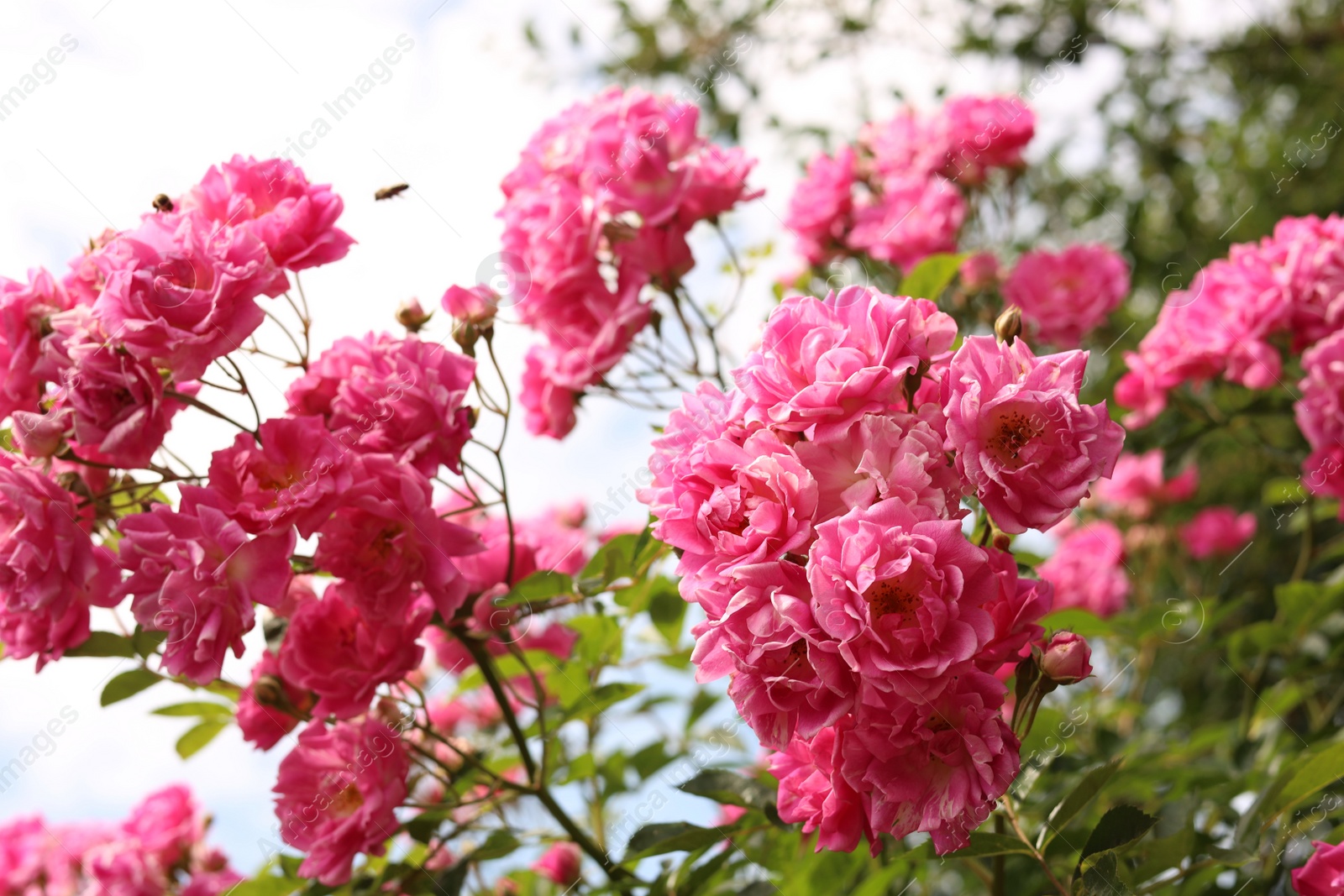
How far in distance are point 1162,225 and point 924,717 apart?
178 inches

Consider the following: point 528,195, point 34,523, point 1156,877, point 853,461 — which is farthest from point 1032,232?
point 34,523

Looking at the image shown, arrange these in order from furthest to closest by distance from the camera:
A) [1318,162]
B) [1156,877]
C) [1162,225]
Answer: [1162,225]
[1318,162]
[1156,877]

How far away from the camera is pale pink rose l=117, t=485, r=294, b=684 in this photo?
1.22 m

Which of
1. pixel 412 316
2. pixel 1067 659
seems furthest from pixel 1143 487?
pixel 412 316

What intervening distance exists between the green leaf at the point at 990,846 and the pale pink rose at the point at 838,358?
51 centimetres

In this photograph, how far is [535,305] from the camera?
182 cm

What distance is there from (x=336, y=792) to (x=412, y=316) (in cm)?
71

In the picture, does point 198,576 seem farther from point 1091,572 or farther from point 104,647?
point 1091,572

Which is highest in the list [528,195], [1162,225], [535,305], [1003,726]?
[528,195]

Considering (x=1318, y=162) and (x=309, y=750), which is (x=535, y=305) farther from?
(x=1318, y=162)

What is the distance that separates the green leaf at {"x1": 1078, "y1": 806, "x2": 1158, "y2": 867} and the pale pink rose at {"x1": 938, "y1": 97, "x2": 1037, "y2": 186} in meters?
2.01

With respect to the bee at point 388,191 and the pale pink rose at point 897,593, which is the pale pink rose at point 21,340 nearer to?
the bee at point 388,191

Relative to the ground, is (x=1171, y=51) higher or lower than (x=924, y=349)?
lower

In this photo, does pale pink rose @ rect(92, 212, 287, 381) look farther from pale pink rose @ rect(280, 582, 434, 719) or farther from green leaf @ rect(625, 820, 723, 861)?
green leaf @ rect(625, 820, 723, 861)
